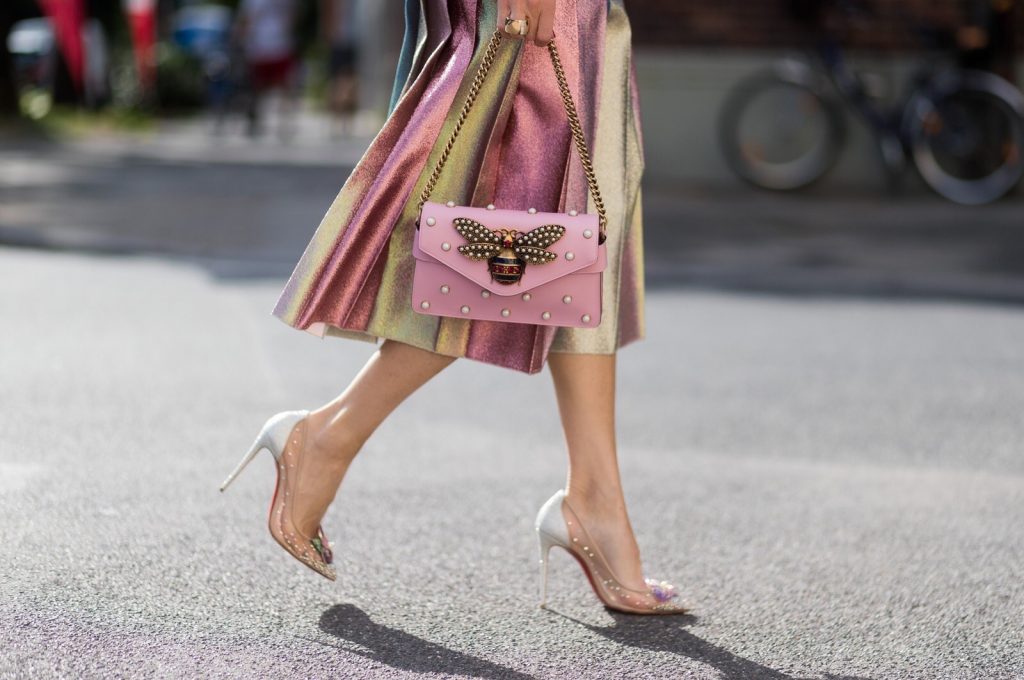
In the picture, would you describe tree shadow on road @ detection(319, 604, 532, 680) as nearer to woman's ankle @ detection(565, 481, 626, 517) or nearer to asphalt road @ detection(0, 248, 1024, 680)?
asphalt road @ detection(0, 248, 1024, 680)

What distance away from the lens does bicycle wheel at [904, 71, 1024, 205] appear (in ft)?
34.0

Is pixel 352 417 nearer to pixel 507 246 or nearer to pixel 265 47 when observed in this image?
pixel 507 246

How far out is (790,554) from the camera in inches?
144

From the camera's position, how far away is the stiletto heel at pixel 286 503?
308cm

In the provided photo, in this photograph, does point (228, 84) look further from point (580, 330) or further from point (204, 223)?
point (580, 330)

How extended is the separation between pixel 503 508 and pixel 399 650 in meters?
1.11

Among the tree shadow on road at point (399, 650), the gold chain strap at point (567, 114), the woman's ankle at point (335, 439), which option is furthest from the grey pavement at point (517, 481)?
the gold chain strap at point (567, 114)

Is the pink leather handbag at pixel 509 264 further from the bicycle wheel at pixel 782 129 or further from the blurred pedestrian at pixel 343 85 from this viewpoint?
the blurred pedestrian at pixel 343 85

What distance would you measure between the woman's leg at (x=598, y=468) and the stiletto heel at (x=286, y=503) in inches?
18.7

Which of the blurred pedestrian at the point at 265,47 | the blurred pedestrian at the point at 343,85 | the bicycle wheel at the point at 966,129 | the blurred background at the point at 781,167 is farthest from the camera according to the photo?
the blurred pedestrian at the point at 343,85

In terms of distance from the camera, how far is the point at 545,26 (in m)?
2.88

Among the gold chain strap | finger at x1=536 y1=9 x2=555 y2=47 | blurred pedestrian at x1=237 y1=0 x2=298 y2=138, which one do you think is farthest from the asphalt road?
blurred pedestrian at x1=237 y1=0 x2=298 y2=138

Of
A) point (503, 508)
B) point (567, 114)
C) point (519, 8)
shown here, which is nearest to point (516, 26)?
point (519, 8)

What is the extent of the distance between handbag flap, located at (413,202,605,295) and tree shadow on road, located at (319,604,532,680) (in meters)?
0.63
